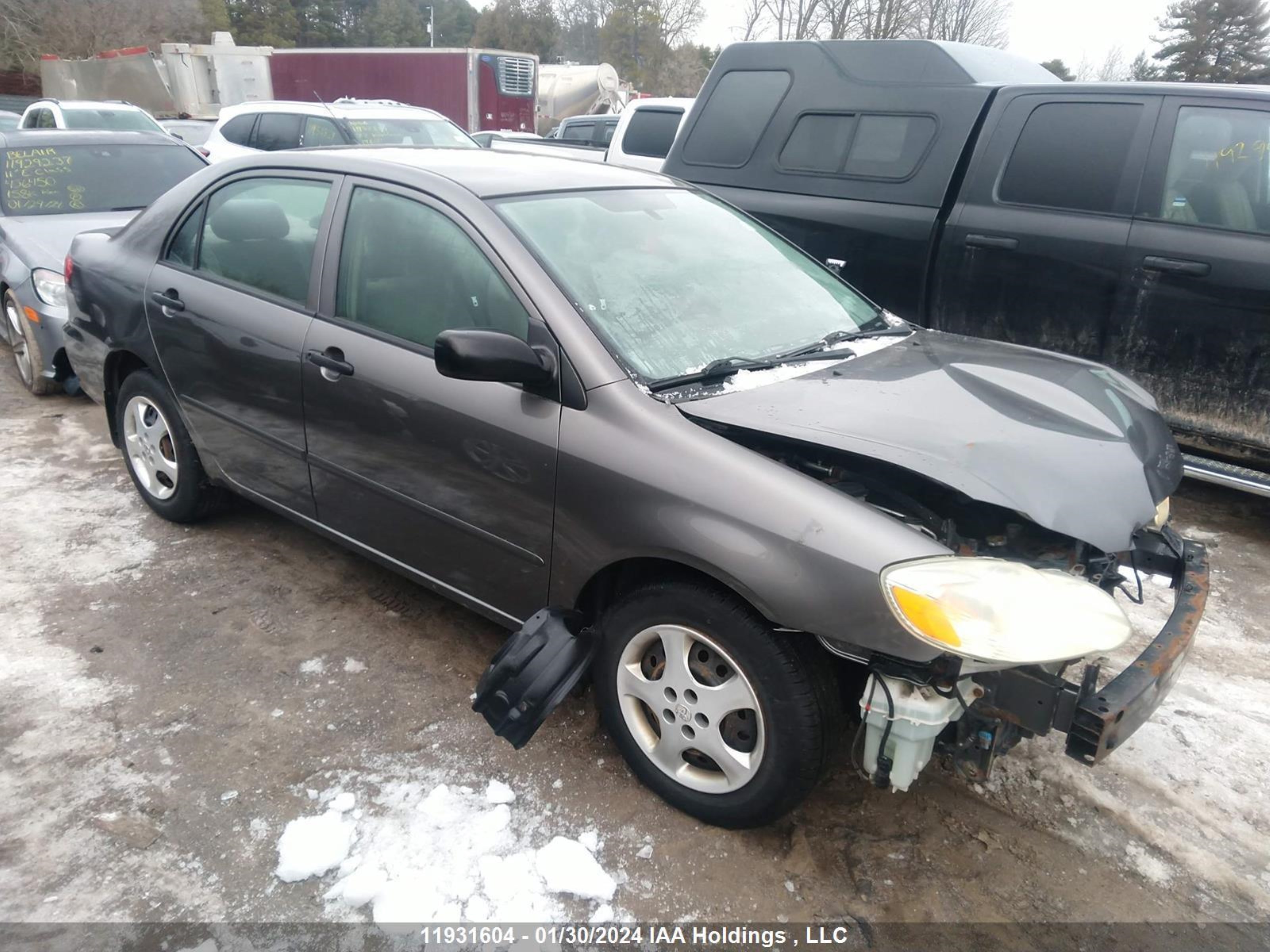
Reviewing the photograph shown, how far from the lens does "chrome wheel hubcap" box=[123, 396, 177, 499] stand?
4.05m

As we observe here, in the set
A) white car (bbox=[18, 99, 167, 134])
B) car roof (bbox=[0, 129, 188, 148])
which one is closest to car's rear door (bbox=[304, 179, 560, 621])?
car roof (bbox=[0, 129, 188, 148])

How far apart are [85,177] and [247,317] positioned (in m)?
4.36

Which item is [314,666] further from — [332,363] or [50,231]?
[50,231]

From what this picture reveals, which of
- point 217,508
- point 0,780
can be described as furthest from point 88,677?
point 217,508

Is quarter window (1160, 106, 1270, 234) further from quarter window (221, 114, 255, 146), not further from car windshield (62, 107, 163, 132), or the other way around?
car windshield (62, 107, 163, 132)

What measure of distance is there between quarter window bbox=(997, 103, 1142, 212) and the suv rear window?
1484mm

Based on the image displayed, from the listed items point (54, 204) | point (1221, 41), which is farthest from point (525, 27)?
point (54, 204)

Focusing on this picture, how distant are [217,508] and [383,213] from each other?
187 cm

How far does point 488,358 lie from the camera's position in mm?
2379

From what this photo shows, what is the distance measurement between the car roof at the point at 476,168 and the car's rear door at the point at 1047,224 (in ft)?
6.29

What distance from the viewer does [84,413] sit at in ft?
18.7

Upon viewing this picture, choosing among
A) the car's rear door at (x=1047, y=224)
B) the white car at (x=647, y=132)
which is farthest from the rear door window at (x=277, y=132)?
the car's rear door at (x=1047, y=224)

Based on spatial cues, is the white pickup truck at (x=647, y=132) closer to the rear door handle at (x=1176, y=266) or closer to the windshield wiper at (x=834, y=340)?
the rear door handle at (x=1176, y=266)

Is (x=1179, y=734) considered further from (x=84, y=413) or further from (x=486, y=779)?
Answer: (x=84, y=413)
